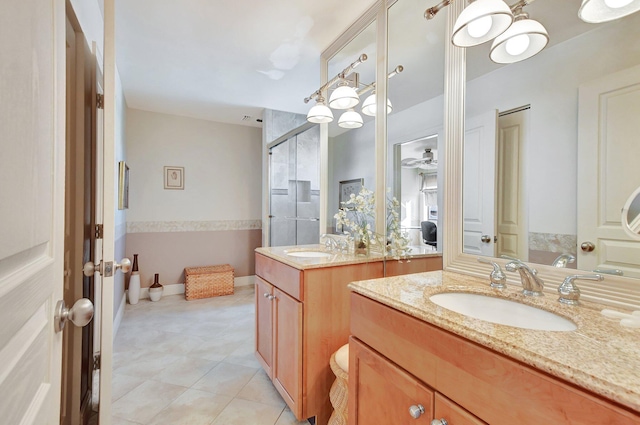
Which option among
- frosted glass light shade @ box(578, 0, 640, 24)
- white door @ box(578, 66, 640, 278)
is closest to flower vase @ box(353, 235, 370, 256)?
white door @ box(578, 66, 640, 278)

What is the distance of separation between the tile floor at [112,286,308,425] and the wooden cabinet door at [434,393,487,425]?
120 cm

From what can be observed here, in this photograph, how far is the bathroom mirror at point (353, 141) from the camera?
6.70ft

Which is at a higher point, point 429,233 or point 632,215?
point 632,215

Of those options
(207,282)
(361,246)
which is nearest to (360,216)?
(361,246)

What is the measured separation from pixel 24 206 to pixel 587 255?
57.3 inches

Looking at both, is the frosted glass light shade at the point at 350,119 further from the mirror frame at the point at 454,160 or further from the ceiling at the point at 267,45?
the mirror frame at the point at 454,160

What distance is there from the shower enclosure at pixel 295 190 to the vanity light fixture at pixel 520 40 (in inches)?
63.3

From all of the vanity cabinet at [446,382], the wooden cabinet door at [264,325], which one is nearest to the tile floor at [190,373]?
the wooden cabinet door at [264,325]

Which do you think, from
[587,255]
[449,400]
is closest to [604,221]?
[587,255]

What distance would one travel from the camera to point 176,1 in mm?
1821

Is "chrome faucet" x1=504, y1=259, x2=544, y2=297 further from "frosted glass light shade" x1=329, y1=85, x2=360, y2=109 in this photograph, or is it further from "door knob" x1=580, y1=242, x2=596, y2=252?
"frosted glass light shade" x1=329, y1=85, x2=360, y2=109

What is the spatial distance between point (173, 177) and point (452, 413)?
164 inches

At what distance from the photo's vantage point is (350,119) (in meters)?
2.20

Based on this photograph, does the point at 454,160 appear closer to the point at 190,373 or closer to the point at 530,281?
the point at 530,281
